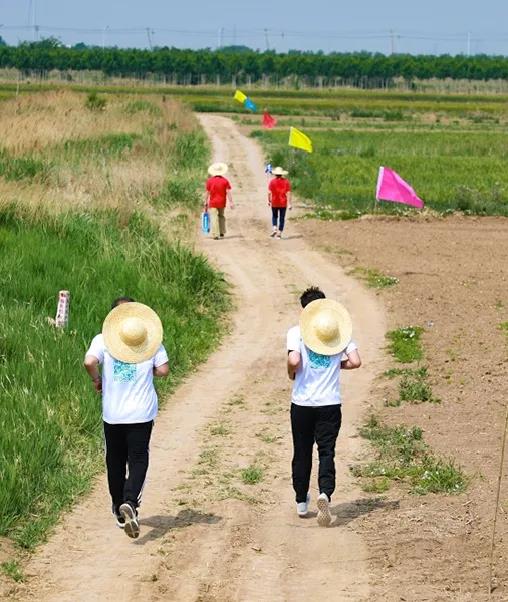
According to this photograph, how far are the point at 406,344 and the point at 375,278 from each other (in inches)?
194

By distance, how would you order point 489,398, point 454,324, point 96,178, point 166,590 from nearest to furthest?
point 166,590 < point 489,398 < point 454,324 < point 96,178

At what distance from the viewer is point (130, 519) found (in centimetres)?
877

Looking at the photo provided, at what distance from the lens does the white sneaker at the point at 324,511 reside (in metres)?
9.16

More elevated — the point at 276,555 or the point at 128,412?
the point at 128,412

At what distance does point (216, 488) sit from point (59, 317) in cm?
430

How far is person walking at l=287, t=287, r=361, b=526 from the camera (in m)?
9.13

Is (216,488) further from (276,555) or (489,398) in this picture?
(489,398)

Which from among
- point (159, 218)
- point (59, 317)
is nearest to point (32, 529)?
point (59, 317)

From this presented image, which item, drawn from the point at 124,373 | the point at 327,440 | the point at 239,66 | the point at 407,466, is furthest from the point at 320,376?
the point at 239,66

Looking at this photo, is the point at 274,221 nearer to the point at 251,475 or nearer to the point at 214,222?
the point at 214,222

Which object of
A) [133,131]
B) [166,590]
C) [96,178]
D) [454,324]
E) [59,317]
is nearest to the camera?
[166,590]

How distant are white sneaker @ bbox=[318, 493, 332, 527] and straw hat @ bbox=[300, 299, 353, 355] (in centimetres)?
104

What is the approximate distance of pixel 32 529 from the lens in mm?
9062

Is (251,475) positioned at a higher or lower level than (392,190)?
higher
